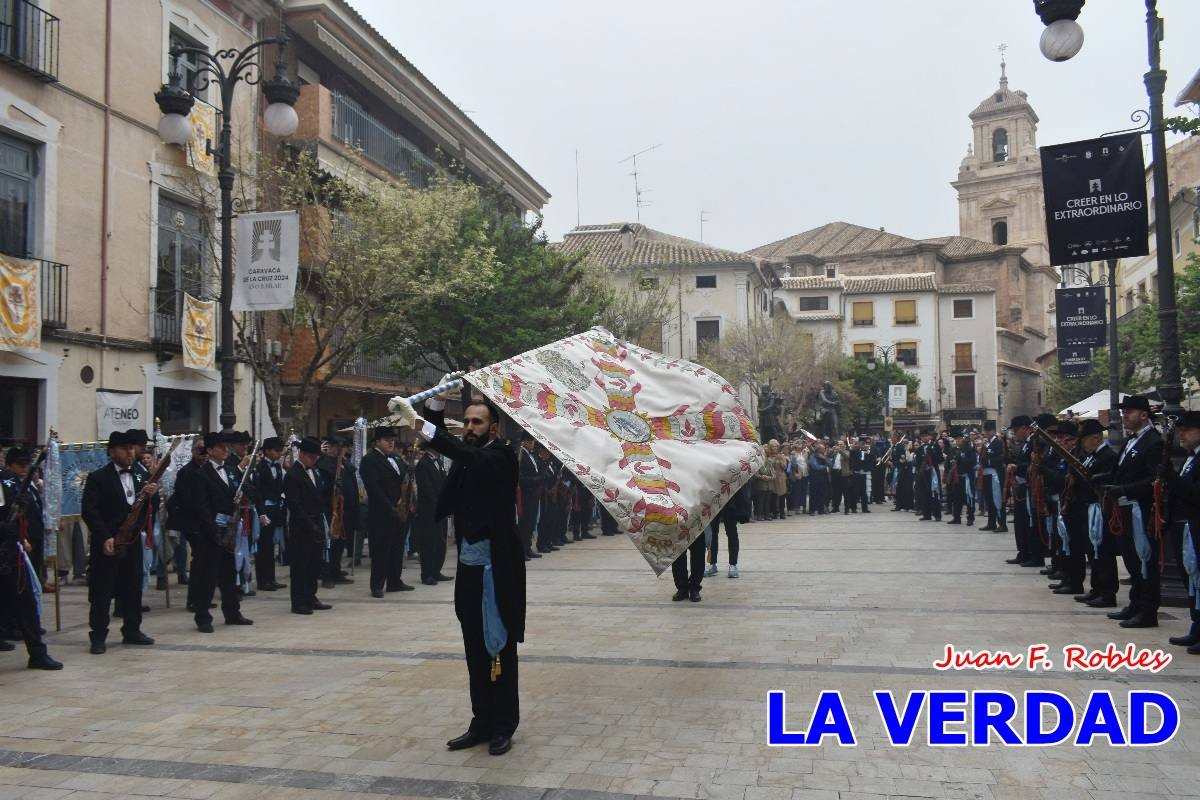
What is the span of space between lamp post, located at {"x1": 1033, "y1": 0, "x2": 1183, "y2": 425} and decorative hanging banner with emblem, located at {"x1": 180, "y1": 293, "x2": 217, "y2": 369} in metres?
14.2

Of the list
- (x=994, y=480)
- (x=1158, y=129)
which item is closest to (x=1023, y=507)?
(x=994, y=480)

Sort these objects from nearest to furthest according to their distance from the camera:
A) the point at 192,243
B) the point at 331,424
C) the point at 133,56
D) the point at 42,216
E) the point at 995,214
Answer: the point at 42,216, the point at 133,56, the point at 192,243, the point at 331,424, the point at 995,214

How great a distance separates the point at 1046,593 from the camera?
10664 mm

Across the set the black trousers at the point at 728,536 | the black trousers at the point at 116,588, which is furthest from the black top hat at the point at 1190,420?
the black trousers at the point at 116,588

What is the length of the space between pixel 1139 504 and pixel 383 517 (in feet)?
25.9

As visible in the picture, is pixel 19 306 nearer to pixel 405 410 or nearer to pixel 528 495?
pixel 528 495

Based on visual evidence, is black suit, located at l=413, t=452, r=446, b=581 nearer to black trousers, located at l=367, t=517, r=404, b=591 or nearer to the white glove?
black trousers, located at l=367, t=517, r=404, b=591

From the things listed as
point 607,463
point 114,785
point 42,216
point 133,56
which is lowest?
point 114,785

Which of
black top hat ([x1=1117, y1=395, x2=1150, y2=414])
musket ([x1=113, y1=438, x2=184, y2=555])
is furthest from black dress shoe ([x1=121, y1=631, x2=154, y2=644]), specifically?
black top hat ([x1=1117, y1=395, x2=1150, y2=414])

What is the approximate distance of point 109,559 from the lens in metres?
8.49

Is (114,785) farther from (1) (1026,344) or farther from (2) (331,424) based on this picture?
(1) (1026,344)

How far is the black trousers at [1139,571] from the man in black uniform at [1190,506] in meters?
0.49

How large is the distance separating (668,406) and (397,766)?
124 inches

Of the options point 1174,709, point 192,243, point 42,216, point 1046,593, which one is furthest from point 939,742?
point 192,243
